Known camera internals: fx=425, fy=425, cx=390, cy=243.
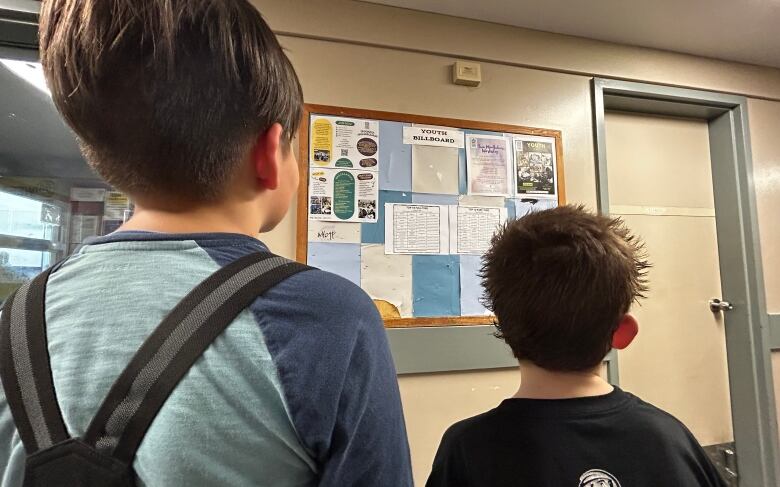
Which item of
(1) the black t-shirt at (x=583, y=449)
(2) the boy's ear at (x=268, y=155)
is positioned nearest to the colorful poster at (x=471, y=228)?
(1) the black t-shirt at (x=583, y=449)

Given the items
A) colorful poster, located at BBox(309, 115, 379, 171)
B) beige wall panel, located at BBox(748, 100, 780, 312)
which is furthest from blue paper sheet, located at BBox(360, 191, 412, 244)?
beige wall panel, located at BBox(748, 100, 780, 312)

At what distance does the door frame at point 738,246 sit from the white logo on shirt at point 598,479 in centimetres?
144

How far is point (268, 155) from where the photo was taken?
1.61 ft

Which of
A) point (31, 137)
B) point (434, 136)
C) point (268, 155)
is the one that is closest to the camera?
point (268, 155)

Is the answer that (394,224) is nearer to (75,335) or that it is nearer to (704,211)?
(75,335)

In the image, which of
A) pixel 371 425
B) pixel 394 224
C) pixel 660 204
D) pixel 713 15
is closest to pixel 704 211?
pixel 660 204

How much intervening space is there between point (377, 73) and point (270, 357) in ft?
4.68

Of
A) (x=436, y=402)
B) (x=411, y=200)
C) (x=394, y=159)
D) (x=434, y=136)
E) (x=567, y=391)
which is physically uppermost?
(x=434, y=136)

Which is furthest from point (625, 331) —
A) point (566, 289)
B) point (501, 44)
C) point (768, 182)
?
point (768, 182)

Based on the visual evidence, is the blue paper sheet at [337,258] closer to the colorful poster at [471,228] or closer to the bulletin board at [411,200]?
the bulletin board at [411,200]

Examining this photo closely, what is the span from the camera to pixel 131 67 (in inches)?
16.8

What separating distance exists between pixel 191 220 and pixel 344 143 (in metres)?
1.13

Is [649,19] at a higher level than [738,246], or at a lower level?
higher

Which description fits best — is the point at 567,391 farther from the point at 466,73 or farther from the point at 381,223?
the point at 466,73
